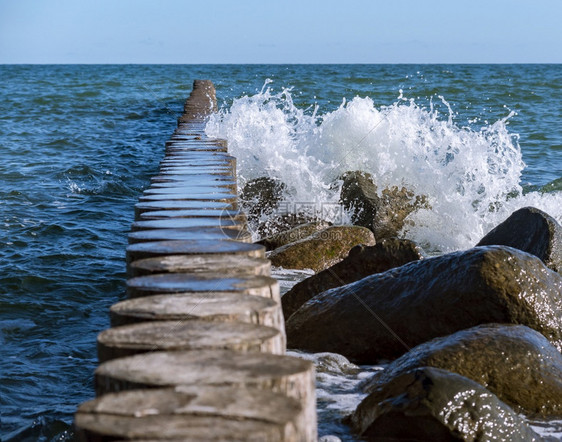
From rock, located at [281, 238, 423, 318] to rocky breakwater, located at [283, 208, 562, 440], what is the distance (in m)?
0.04

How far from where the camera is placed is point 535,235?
18.4 feet

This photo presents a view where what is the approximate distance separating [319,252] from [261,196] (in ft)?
6.70

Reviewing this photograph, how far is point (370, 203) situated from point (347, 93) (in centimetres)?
1920

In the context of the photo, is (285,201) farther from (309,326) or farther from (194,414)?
(194,414)

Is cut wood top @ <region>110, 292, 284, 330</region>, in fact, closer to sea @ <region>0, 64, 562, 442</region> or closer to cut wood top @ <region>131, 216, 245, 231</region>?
cut wood top @ <region>131, 216, 245, 231</region>

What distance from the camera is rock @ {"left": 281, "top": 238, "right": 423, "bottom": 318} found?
529cm

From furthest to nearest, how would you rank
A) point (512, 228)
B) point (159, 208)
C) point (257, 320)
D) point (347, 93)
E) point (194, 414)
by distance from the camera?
point (347, 93), point (512, 228), point (159, 208), point (257, 320), point (194, 414)

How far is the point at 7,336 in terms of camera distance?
5.22 metres

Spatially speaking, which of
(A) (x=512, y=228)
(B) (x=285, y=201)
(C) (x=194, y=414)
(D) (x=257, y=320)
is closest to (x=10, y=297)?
(B) (x=285, y=201)

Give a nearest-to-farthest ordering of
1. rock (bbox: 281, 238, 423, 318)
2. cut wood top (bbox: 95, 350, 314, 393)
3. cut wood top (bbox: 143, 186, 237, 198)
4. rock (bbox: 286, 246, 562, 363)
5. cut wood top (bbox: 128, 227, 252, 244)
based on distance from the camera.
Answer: cut wood top (bbox: 95, 350, 314, 393)
cut wood top (bbox: 128, 227, 252, 244)
rock (bbox: 286, 246, 562, 363)
cut wood top (bbox: 143, 186, 237, 198)
rock (bbox: 281, 238, 423, 318)

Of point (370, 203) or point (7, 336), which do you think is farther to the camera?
point (370, 203)

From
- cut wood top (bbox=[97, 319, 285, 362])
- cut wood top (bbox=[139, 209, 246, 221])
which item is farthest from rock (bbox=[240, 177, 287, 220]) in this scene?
cut wood top (bbox=[97, 319, 285, 362])

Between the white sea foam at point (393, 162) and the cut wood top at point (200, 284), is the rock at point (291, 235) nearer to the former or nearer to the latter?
the white sea foam at point (393, 162)

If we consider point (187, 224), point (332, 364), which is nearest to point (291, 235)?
point (332, 364)
